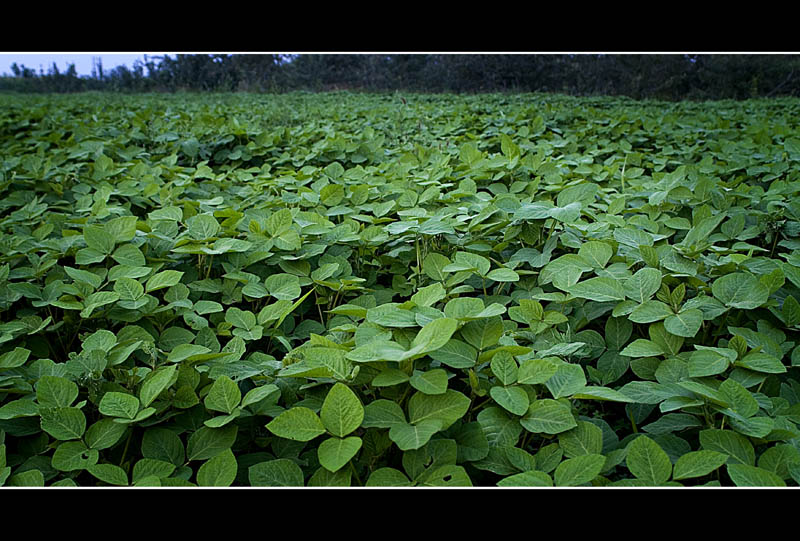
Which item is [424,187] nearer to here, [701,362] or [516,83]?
[701,362]

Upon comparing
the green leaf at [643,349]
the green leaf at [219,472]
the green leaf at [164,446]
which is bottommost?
the green leaf at [164,446]

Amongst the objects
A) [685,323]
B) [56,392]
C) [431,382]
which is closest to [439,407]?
[431,382]

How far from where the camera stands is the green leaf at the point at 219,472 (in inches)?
32.4

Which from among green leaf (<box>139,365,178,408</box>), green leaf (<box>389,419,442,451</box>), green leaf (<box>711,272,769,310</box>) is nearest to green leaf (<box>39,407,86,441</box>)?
green leaf (<box>139,365,178,408</box>)

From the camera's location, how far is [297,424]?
0.85m

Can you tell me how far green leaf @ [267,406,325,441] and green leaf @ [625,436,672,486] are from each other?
489 millimetres

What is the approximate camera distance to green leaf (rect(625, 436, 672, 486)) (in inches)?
31.6

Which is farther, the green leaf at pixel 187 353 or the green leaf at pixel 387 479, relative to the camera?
the green leaf at pixel 187 353

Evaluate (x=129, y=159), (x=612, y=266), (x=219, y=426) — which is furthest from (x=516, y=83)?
(x=219, y=426)

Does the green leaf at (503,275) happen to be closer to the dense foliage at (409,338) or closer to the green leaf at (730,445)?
the dense foliage at (409,338)

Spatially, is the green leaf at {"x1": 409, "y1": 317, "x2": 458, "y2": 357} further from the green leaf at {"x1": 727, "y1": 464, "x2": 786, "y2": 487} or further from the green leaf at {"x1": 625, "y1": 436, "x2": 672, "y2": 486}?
the green leaf at {"x1": 727, "y1": 464, "x2": 786, "y2": 487}

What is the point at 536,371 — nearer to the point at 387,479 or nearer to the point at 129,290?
the point at 387,479

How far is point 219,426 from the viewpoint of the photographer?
918mm

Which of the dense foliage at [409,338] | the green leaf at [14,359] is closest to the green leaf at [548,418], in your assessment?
the dense foliage at [409,338]
